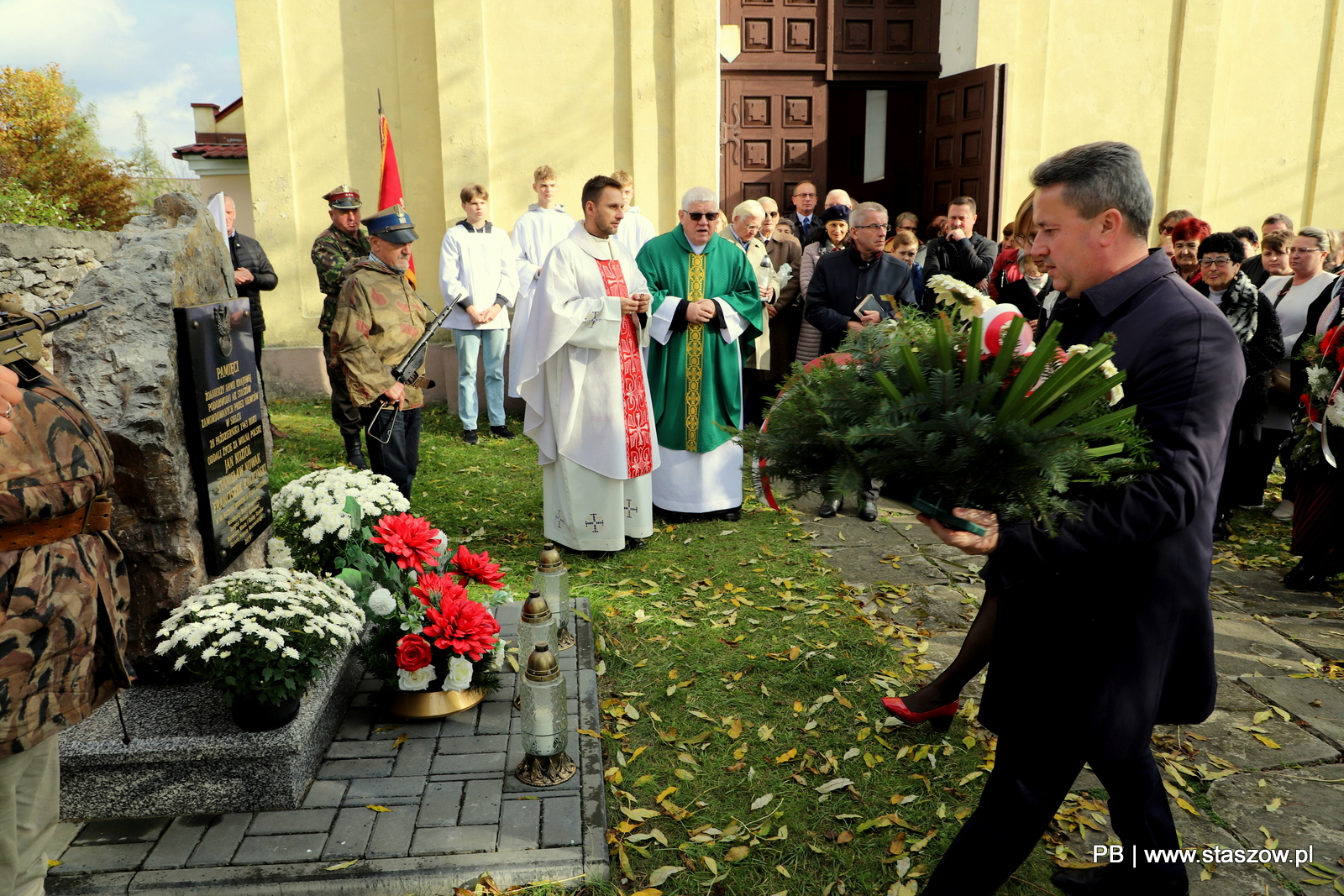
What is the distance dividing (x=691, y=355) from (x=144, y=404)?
3.94 m

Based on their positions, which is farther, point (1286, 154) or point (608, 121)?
point (1286, 154)

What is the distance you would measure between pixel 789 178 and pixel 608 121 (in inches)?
89.5

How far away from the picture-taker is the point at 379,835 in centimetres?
296

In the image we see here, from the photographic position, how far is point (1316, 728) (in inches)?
150

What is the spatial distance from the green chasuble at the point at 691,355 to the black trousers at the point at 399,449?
68.1 inches

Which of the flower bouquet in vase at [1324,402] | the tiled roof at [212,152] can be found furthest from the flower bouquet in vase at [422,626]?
the tiled roof at [212,152]

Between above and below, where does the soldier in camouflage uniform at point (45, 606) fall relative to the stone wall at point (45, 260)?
below

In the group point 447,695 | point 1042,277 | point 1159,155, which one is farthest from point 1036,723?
point 1159,155

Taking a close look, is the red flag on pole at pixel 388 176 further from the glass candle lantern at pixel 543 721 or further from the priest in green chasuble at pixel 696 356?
the glass candle lantern at pixel 543 721

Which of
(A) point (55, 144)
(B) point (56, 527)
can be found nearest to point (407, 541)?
(B) point (56, 527)

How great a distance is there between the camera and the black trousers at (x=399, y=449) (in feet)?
19.0

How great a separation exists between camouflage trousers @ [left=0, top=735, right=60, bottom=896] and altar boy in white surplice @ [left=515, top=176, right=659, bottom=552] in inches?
144

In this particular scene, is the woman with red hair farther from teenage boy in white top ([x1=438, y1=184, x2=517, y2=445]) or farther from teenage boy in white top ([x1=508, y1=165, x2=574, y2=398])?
teenage boy in white top ([x1=438, y1=184, x2=517, y2=445])

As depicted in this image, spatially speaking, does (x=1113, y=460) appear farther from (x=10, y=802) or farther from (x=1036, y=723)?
(x=10, y=802)
